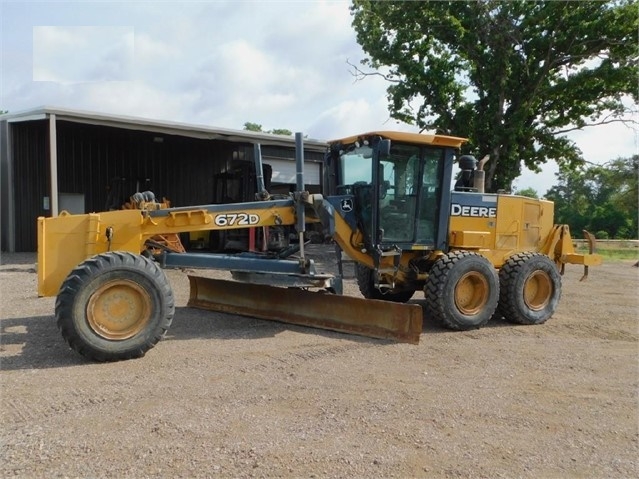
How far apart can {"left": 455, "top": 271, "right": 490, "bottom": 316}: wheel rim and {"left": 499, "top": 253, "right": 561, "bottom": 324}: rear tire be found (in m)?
0.69

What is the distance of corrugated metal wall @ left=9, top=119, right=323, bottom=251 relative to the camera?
18.7m

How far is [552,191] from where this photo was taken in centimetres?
6838

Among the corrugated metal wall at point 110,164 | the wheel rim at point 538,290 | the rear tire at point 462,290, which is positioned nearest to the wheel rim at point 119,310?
the rear tire at point 462,290

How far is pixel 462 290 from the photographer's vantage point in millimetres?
7695

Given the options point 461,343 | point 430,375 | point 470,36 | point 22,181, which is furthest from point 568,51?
point 22,181

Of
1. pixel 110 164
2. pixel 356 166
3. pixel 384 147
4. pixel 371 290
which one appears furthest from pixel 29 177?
pixel 384 147

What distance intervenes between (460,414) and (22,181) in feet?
59.7

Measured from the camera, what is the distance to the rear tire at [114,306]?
5.43 m

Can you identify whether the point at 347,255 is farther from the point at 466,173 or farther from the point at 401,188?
the point at 466,173

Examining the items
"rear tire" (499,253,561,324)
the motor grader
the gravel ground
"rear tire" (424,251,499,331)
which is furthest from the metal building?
"rear tire" (499,253,561,324)

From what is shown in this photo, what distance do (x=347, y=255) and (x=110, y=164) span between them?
16267 millimetres

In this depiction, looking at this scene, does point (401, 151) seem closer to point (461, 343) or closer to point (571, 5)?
point (461, 343)

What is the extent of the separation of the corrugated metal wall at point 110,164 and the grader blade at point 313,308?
1083cm

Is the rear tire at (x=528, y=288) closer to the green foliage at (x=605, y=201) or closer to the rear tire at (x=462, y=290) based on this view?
the rear tire at (x=462, y=290)
